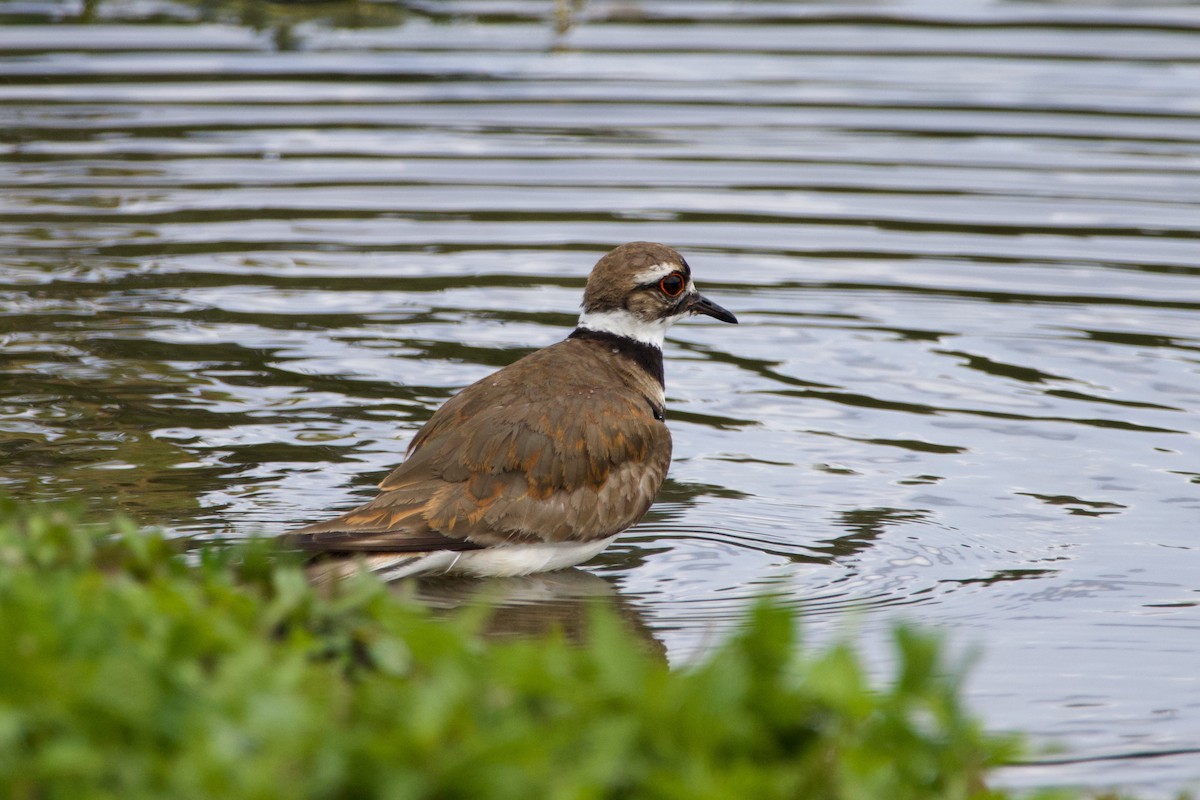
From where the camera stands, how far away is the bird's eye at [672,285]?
30.3ft

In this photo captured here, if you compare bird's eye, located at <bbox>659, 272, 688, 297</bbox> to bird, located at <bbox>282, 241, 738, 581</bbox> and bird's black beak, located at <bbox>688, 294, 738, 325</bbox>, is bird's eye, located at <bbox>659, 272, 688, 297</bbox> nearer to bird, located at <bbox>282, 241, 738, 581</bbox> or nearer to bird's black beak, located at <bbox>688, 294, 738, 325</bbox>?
bird's black beak, located at <bbox>688, 294, 738, 325</bbox>

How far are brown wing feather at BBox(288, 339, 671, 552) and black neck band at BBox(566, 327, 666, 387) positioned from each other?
0.60 m

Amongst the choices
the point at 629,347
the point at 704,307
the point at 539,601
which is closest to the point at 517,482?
the point at 539,601

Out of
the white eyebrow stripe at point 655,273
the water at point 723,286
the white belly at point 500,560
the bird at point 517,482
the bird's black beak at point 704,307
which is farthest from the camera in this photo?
the bird's black beak at point 704,307

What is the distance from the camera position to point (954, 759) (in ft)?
13.3

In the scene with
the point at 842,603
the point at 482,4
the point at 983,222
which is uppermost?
the point at 482,4

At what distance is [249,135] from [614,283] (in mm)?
8493

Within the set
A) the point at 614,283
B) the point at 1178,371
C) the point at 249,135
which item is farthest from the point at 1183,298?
the point at 249,135

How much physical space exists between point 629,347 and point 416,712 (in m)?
5.66

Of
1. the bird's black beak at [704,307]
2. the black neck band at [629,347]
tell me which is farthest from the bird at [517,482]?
the bird's black beak at [704,307]

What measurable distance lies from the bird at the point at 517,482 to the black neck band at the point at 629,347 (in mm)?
294

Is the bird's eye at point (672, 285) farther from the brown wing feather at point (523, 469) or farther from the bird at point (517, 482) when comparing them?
the brown wing feather at point (523, 469)

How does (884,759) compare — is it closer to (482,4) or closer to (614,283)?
(614,283)

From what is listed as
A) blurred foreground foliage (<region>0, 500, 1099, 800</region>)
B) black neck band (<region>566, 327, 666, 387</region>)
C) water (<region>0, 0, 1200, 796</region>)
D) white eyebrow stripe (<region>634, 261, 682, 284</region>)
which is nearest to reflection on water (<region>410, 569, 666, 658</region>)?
water (<region>0, 0, 1200, 796</region>)
